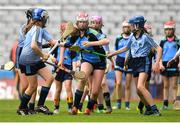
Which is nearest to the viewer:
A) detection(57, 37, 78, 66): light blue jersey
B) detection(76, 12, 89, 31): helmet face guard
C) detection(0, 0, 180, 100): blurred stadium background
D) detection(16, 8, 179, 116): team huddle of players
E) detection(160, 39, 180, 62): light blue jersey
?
detection(16, 8, 179, 116): team huddle of players

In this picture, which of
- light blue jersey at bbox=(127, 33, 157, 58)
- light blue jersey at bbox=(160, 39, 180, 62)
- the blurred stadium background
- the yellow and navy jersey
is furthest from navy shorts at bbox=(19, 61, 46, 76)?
the blurred stadium background

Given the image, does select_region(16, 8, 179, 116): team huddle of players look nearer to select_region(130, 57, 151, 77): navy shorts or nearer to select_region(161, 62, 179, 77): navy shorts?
select_region(130, 57, 151, 77): navy shorts

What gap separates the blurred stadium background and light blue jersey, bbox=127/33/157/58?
12.9m

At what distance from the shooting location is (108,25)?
29.9 meters

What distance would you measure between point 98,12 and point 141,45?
13647mm

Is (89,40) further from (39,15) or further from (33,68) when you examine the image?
(33,68)

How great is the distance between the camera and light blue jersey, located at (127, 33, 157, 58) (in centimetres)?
1650

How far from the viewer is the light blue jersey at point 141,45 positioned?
54.1 ft

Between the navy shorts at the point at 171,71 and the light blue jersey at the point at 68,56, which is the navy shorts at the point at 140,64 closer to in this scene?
the light blue jersey at the point at 68,56

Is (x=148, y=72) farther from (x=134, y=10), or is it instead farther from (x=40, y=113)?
(x=134, y=10)

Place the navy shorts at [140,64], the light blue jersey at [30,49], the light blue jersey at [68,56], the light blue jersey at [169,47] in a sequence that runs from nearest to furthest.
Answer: the light blue jersey at [30,49] < the navy shorts at [140,64] < the light blue jersey at [68,56] < the light blue jersey at [169,47]

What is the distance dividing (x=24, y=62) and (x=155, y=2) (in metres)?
15.1

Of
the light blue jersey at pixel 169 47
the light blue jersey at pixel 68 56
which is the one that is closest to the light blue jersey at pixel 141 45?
the light blue jersey at pixel 68 56

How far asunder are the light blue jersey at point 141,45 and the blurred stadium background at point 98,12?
508 inches
